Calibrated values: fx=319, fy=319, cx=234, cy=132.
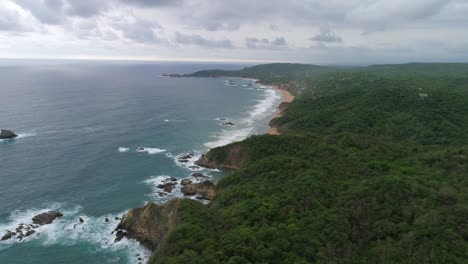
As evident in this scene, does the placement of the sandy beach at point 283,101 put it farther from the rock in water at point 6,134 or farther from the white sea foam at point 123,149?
the rock in water at point 6,134

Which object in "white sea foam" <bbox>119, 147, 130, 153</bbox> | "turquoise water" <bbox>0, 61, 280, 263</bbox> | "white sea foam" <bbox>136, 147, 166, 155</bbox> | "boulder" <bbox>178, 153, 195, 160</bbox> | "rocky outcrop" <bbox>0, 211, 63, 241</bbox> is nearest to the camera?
"turquoise water" <bbox>0, 61, 280, 263</bbox>

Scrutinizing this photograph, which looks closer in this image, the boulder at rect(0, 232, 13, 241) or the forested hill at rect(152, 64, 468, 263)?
the forested hill at rect(152, 64, 468, 263)

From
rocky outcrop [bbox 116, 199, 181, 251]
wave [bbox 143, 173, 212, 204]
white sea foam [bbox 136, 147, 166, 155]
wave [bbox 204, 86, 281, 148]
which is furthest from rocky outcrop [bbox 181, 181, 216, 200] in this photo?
wave [bbox 204, 86, 281, 148]

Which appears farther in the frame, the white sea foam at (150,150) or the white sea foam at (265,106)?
the white sea foam at (265,106)

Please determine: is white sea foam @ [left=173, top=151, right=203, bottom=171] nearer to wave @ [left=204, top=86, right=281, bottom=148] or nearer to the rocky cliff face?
the rocky cliff face

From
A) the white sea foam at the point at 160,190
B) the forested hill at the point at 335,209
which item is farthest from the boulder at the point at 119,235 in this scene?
the white sea foam at the point at 160,190

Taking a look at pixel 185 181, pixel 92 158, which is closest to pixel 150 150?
pixel 92 158

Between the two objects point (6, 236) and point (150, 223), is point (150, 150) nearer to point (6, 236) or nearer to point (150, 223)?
point (150, 223)
